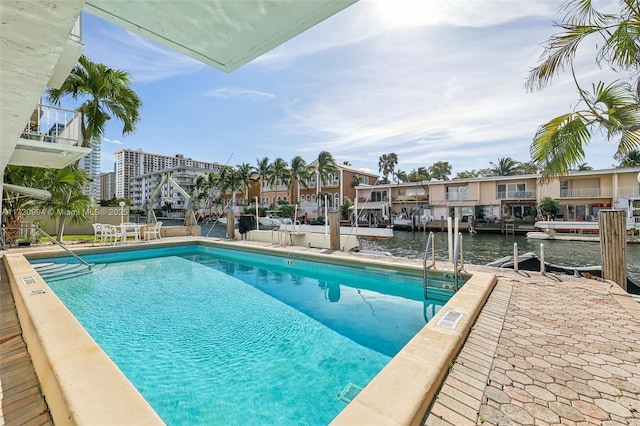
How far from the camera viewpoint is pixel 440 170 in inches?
1871

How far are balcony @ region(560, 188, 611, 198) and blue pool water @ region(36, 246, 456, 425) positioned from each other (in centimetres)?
2816

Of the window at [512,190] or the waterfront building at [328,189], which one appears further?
the waterfront building at [328,189]

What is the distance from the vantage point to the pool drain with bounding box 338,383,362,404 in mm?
3029

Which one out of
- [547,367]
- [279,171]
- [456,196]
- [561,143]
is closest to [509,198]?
[456,196]

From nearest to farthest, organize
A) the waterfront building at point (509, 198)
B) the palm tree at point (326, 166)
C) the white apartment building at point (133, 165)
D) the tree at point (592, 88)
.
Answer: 1. the tree at point (592, 88)
2. the waterfront building at point (509, 198)
3. the palm tree at point (326, 166)
4. the white apartment building at point (133, 165)

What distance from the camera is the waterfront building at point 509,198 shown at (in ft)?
78.7

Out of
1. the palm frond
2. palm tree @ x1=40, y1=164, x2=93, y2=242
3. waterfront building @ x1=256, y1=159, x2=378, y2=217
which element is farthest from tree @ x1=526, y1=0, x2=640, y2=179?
waterfront building @ x1=256, y1=159, x2=378, y2=217

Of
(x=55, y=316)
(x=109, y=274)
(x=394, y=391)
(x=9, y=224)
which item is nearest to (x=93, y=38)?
(x=55, y=316)

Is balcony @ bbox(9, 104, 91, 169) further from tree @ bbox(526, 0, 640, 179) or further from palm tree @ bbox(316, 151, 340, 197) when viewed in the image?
palm tree @ bbox(316, 151, 340, 197)

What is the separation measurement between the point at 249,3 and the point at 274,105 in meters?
13.2

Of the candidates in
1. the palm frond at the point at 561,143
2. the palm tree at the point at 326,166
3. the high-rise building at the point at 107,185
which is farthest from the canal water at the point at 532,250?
the high-rise building at the point at 107,185

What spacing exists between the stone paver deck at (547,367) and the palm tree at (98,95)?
13175mm

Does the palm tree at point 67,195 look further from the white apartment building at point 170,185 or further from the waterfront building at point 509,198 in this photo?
the white apartment building at point 170,185

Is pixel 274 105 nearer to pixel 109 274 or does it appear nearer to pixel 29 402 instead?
pixel 109 274
